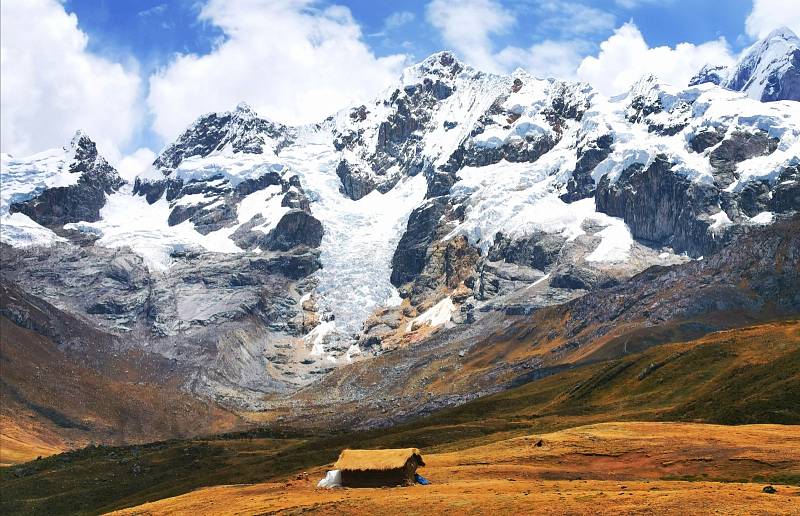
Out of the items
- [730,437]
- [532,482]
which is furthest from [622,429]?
[532,482]

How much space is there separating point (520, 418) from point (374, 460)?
257ft

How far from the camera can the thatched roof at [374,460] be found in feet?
219

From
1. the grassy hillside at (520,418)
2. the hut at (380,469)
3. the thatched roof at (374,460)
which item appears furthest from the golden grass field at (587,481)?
the grassy hillside at (520,418)

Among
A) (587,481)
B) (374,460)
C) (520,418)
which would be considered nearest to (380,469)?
(374,460)

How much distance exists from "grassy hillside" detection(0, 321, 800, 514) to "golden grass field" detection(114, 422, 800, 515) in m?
18.5

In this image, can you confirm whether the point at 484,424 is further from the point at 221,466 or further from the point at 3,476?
the point at 3,476

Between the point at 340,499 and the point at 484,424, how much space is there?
8038cm

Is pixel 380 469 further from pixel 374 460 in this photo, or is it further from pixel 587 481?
pixel 587 481

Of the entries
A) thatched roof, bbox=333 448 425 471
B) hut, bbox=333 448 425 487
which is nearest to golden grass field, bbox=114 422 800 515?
hut, bbox=333 448 425 487

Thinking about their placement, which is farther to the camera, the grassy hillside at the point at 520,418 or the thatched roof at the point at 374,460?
the grassy hillside at the point at 520,418

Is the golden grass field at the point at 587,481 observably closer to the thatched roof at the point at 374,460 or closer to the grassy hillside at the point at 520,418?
the thatched roof at the point at 374,460

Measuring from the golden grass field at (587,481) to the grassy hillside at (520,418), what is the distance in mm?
18485

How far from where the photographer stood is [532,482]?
63.1 meters

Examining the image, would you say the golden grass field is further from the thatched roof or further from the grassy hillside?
the grassy hillside
